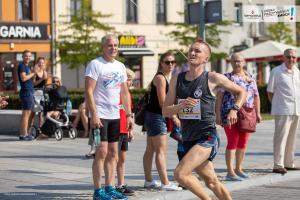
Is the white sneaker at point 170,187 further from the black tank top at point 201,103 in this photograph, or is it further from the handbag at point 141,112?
the black tank top at point 201,103

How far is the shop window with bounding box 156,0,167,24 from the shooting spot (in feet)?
144

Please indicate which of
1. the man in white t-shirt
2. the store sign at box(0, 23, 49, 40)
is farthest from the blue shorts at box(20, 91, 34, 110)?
the store sign at box(0, 23, 49, 40)

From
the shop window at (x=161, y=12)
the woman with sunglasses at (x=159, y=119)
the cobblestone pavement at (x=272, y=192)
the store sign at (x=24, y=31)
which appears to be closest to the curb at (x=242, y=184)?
the cobblestone pavement at (x=272, y=192)

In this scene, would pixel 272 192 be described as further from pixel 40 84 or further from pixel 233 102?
pixel 40 84

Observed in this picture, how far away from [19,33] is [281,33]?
1824 cm

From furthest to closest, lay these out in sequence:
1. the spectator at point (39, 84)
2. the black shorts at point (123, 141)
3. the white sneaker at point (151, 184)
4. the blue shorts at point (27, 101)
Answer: the spectator at point (39, 84) → the blue shorts at point (27, 101) → the white sneaker at point (151, 184) → the black shorts at point (123, 141)

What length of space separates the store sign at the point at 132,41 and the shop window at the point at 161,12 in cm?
213

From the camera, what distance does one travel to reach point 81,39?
35812 mm

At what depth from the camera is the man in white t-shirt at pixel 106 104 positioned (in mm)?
8555

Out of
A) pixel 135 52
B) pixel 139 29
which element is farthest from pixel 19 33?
pixel 139 29

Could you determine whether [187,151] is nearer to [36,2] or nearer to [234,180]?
[234,180]

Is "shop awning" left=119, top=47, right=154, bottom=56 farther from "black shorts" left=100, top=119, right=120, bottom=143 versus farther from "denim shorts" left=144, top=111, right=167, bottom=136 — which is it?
"black shorts" left=100, top=119, right=120, bottom=143

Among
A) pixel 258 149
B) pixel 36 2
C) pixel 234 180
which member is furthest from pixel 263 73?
pixel 234 180
